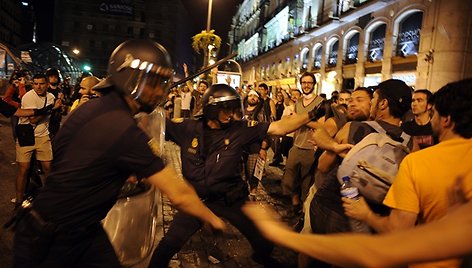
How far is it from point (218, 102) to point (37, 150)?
3.34 meters

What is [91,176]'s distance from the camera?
1949 millimetres

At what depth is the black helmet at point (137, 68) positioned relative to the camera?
2119 millimetres

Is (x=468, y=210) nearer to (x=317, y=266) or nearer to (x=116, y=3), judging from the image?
(x=317, y=266)

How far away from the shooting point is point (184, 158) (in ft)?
11.8

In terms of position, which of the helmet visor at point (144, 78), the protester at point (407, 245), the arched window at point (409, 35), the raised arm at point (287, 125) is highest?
the arched window at point (409, 35)

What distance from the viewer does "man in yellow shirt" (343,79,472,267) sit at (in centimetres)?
182

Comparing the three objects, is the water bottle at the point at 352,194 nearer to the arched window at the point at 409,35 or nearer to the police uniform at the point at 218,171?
the police uniform at the point at 218,171

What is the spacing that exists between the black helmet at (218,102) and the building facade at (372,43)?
484 cm

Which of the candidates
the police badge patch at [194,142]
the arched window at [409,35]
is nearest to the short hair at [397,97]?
the police badge patch at [194,142]

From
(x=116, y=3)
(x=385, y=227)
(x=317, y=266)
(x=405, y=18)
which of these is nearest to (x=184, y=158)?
(x=317, y=266)

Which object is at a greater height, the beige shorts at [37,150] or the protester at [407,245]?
the protester at [407,245]

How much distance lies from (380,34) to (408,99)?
18.8 meters

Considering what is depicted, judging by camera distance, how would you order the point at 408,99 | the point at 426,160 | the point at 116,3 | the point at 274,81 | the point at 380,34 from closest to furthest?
1. the point at 426,160
2. the point at 408,99
3. the point at 380,34
4. the point at 274,81
5. the point at 116,3

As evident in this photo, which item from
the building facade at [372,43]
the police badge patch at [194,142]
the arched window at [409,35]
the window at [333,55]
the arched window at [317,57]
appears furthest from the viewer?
the arched window at [317,57]
